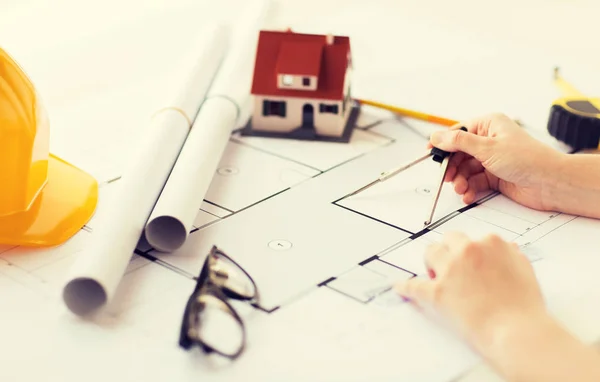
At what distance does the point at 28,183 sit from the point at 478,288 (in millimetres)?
541

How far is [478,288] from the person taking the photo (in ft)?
2.45

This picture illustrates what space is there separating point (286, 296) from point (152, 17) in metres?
1.06

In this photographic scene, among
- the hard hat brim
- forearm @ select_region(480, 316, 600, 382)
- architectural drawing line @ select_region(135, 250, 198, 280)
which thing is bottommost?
architectural drawing line @ select_region(135, 250, 198, 280)

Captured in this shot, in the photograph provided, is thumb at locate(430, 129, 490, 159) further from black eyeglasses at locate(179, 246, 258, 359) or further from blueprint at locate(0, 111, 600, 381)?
black eyeglasses at locate(179, 246, 258, 359)

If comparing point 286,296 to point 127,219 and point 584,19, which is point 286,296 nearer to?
point 127,219

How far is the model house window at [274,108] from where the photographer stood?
120cm

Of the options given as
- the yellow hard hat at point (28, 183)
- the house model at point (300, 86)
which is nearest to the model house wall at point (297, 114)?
the house model at point (300, 86)

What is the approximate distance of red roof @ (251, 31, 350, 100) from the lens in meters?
1.16

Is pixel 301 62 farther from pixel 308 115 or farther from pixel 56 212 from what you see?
pixel 56 212

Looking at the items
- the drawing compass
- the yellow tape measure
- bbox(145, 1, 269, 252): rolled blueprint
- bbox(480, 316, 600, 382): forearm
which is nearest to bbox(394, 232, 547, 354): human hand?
bbox(480, 316, 600, 382): forearm

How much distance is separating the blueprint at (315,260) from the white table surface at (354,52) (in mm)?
210

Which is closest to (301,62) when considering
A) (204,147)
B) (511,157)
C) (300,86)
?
(300,86)

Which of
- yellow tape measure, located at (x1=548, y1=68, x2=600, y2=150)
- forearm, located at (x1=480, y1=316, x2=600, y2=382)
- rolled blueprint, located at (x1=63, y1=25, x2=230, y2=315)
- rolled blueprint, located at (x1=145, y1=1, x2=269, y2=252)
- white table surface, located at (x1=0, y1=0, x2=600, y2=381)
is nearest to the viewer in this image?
forearm, located at (x1=480, y1=316, x2=600, y2=382)

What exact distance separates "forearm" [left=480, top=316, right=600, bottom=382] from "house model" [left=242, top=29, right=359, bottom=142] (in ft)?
1.83
